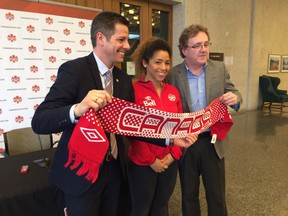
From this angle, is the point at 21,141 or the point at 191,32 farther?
the point at 21,141

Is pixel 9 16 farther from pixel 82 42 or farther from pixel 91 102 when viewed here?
pixel 91 102

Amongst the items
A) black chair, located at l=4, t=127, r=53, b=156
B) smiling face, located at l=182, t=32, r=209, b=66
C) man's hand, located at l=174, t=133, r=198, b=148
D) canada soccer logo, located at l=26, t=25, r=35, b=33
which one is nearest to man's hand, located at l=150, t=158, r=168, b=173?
man's hand, located at l=174, t=133, r=198, b=148

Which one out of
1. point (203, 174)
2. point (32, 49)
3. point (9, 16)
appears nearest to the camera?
point (203, 174)

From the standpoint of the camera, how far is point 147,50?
1.70m

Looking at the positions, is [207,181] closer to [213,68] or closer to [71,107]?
[213,68]

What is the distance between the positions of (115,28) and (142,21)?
13.8ft

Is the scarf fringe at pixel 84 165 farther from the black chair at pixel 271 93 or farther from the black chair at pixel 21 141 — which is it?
the black chair at pixel 271 93

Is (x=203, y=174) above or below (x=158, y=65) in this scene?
below

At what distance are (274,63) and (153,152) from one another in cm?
904

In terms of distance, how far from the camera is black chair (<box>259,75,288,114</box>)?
7.92 metres

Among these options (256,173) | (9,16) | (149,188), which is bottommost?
(256,173)

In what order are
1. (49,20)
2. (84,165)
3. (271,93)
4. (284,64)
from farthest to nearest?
(284,64)
(271,93)
(49,20)
(84,165)

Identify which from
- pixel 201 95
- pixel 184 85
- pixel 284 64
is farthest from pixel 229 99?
pixel 284 64

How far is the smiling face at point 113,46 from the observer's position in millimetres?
1236
